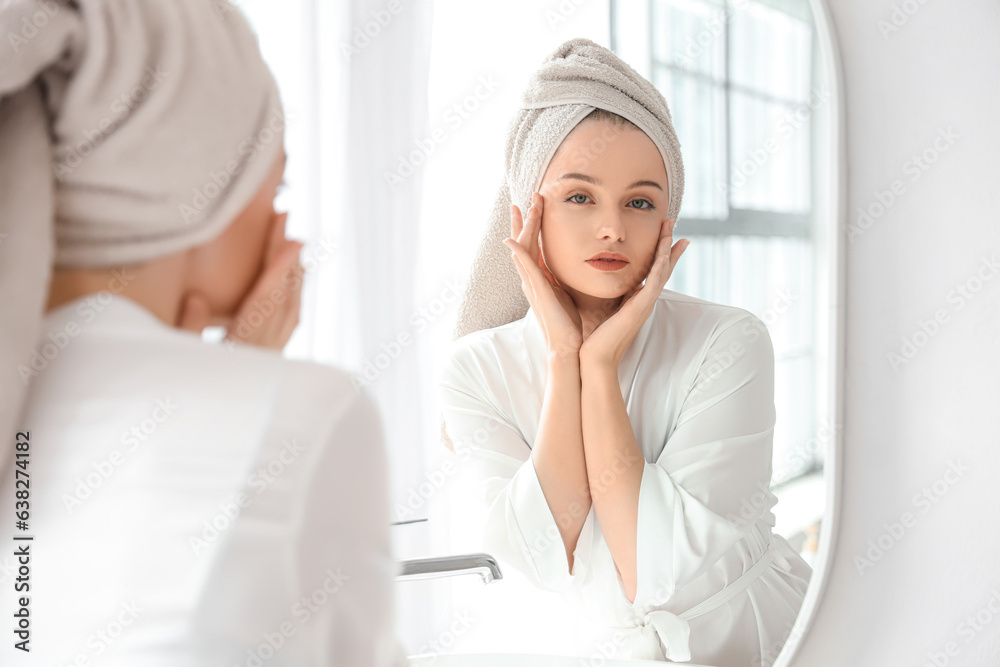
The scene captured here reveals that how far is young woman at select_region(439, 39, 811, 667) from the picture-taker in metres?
0.45

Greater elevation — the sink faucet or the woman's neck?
the woman's neck

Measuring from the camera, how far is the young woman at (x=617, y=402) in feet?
1.48

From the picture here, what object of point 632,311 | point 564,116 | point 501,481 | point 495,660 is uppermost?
point 564,116

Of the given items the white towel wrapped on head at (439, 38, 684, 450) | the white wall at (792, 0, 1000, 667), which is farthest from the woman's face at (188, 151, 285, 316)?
the white wall at (792, 0, 1000, 667)

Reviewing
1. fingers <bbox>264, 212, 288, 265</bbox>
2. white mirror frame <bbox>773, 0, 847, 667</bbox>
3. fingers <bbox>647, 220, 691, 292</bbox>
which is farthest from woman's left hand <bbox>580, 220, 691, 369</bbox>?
fingers <bbox>264, 212, 288, 265</bbox>

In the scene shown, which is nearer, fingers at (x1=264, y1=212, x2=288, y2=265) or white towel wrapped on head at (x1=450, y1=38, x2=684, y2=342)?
fingers at (x1=264, y1=212, x2=288, y2=265)

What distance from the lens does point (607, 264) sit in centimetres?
47

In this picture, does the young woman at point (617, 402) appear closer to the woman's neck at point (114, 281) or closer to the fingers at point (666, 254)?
the fingers at point (666, 254)

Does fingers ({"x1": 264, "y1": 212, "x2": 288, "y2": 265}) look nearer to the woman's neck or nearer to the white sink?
the woman's neck

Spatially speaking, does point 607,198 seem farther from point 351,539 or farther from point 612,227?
point 351,539

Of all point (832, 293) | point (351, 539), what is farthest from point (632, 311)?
point (351, 539)

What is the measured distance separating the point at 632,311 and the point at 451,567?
207 millimetres

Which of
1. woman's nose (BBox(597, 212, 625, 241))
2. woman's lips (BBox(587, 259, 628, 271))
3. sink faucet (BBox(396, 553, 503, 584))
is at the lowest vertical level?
sink faucet (BBox(396, 553, 503, 584))

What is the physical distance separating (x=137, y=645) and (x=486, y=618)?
9.2 inches
